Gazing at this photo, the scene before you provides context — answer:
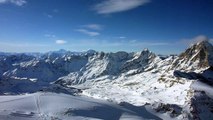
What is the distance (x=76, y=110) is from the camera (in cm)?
7138

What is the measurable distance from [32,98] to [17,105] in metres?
9.76

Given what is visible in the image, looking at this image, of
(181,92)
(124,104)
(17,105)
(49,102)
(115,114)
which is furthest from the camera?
(181,92)

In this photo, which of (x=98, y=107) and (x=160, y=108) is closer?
(x=98, y=107)

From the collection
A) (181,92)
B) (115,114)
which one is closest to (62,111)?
(115,114)

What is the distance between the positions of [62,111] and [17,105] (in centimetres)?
1176

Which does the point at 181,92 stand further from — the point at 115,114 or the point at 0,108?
the point at 0,108

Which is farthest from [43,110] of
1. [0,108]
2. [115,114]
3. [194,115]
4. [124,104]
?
[194,115]

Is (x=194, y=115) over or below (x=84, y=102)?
below

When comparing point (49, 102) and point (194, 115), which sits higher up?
point (49, 102)

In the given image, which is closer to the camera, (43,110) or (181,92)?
(43,110)

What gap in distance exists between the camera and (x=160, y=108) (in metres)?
106

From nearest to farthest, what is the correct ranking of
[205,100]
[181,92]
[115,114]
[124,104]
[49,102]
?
[49,102] → [115,114] → [124,104] → [205,100] → [181,92]

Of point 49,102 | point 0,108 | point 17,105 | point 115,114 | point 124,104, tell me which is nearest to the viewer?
point 0,108

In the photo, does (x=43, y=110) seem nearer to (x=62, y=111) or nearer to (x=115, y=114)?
(x=62, y=111)
